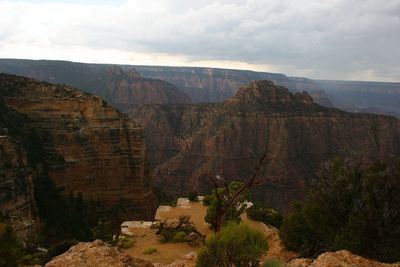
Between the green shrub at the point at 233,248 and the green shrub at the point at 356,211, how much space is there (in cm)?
550

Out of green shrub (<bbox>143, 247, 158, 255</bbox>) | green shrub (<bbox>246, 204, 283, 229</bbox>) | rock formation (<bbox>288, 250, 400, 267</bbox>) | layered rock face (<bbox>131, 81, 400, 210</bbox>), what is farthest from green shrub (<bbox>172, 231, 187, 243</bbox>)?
layered rock face (<bbox>131, 81, 400, 210</bbox>)

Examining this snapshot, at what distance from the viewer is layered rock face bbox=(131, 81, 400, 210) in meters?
91.2

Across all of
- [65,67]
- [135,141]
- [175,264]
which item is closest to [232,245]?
[175,264]

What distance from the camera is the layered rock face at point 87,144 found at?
1646 inches

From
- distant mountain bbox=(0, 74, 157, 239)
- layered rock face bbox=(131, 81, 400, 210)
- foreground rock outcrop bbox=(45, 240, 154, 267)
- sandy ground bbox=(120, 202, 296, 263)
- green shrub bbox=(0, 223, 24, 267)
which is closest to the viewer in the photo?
green shrub bbox=(0, 223, 24, 267)

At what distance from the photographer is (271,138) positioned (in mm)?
95812

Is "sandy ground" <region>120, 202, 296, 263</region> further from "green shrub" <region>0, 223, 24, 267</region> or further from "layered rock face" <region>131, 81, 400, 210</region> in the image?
"layered rock face" <region>131, 81, 400, 210</region>

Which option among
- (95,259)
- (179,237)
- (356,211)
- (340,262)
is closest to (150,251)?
(179,237)

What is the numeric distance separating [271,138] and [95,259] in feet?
277

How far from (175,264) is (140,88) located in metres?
171

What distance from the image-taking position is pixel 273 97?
9988 centimetres

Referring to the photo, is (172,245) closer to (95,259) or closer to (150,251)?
(150,251)

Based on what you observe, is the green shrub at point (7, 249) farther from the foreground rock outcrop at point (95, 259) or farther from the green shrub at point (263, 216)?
the green shrub at point (263, 216)

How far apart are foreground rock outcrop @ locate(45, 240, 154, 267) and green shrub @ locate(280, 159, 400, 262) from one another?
23.2 feet
